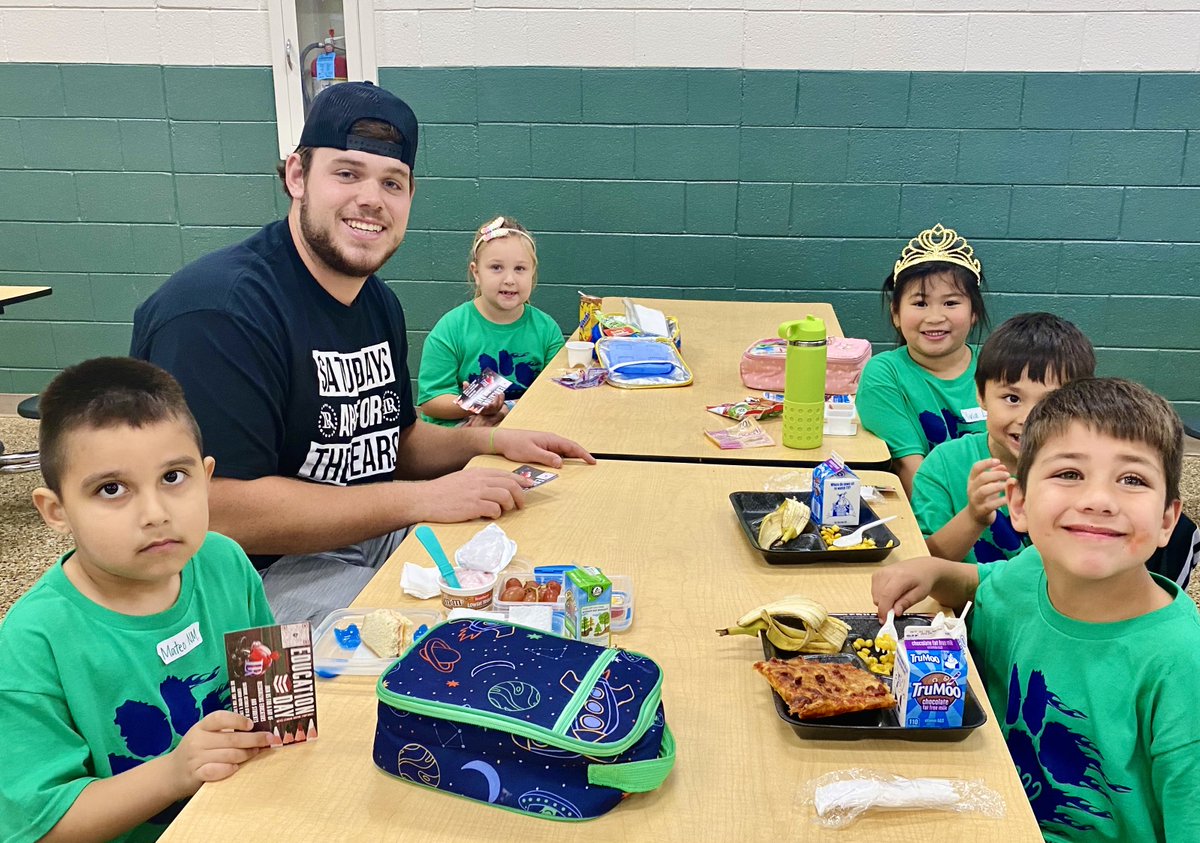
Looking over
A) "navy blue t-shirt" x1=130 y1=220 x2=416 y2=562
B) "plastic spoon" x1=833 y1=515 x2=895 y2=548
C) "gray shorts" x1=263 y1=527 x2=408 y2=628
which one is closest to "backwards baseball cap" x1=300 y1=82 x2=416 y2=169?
"navy blue t-shirt" x1=130 y1=220 x2=416 y2=562

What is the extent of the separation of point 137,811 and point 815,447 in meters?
1.61

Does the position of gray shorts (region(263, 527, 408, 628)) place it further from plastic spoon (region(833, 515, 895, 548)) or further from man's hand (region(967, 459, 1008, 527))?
man's hand (region(967, 459, 1008, 527))

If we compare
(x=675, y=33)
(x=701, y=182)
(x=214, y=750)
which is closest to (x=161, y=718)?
(x=214, y=750)

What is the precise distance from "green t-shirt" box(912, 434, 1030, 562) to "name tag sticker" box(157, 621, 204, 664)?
1413mm

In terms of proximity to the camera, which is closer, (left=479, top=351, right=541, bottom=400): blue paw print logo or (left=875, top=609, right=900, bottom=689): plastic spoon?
(left=875, top=609, right=900, bottom=689): plastic spoon

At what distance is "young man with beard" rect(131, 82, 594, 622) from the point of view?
193 cm

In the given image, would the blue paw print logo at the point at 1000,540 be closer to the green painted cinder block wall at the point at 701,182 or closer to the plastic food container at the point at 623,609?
the plastic food container at the point at 623,609

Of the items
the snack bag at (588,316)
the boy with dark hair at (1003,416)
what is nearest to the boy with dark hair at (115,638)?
the boy with dark hair at (1003,416)

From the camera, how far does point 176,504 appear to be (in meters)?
1.34

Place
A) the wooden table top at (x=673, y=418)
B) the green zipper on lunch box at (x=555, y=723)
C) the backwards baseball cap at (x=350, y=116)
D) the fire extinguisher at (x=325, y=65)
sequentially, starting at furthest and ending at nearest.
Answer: the fire extinguisher at (x=325, y=65)
the wooden table top at (x=673, y=418)
the backwards baseball cap at (x=350, y=116)
the green zipper on lunch box at (x=555, y=723)

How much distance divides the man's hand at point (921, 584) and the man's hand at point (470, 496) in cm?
70

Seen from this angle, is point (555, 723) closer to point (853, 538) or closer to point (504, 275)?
point (853, 538)

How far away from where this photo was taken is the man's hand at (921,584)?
1506 millimetres

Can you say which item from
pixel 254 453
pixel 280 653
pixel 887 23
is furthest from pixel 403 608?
pixel 887 23
